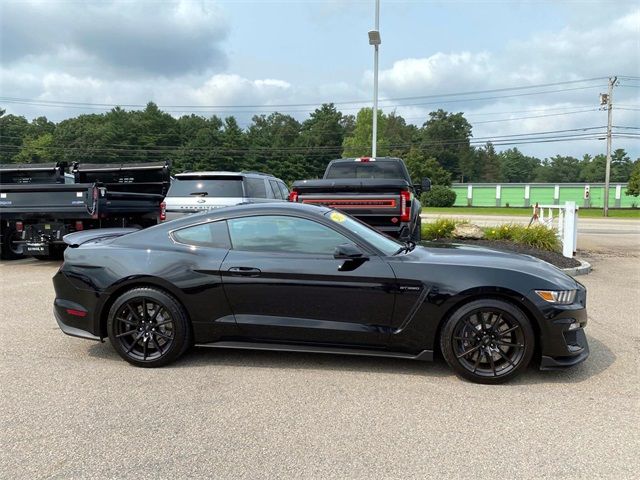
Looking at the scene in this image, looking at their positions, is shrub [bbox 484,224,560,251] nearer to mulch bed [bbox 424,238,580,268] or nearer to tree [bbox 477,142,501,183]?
mulch bed [bbox 424,238,580,268]

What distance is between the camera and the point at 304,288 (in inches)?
168

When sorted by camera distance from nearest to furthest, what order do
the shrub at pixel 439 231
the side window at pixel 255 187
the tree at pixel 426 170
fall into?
the side window at pixel 255 187, the shrub at pixel 439 231, the tree at pixel 426 170

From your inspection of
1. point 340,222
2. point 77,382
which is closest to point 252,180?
point 340,222

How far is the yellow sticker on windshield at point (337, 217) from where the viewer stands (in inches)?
181

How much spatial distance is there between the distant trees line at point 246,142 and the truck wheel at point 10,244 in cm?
6396

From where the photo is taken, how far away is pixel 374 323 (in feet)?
13.8

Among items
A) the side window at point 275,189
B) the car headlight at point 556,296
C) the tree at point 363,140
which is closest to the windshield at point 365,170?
the side window at point 275,189

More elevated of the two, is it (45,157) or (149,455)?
(45,157)

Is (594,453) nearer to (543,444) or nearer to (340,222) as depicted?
(543,444)

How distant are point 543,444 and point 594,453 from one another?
11.0 inches

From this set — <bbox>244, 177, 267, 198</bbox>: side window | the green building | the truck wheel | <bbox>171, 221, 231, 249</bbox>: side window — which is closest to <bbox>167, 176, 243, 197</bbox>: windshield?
<bbox>244, 177, 267, 198</bbox>: side window

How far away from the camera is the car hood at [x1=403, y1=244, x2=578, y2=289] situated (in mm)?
4168

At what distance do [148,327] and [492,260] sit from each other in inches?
121

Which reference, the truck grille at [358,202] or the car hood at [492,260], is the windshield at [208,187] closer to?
the truck grille at [358,202]
